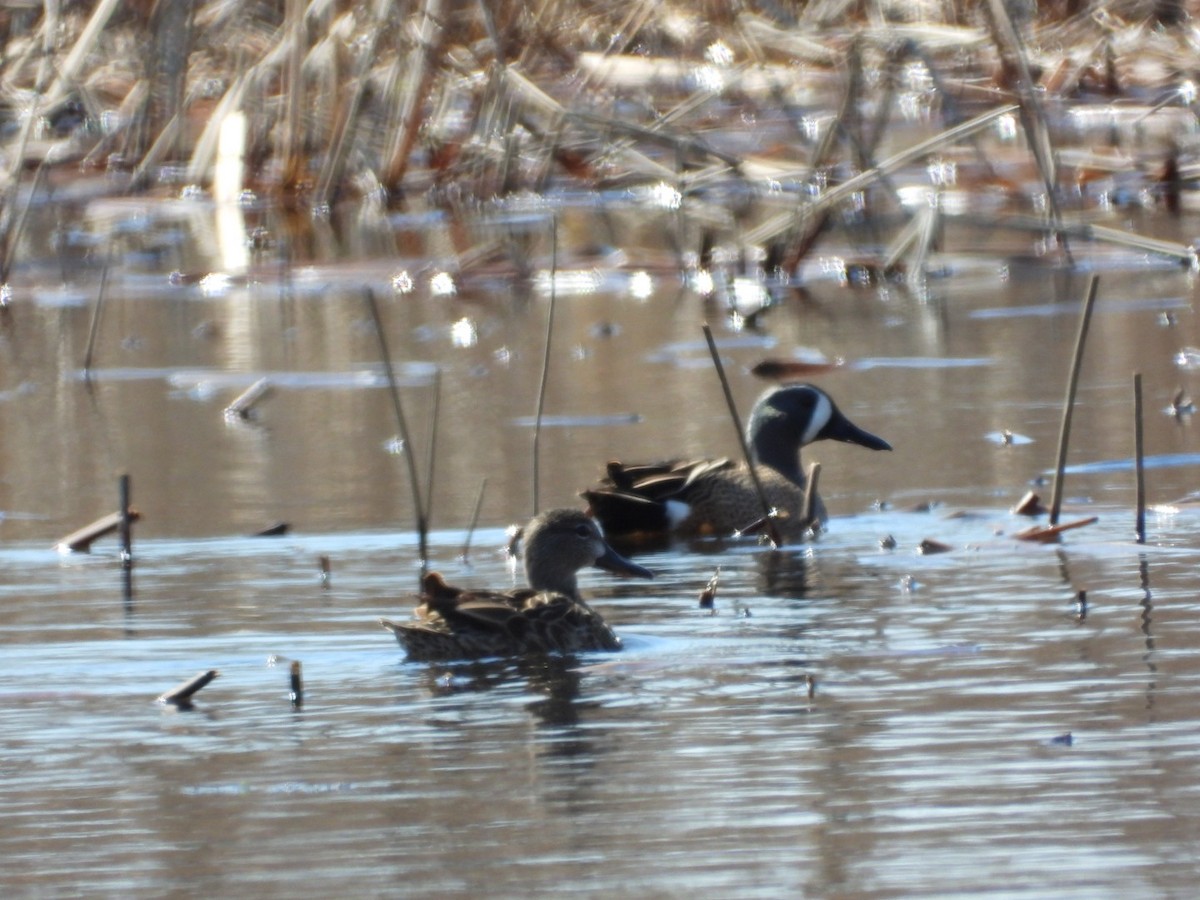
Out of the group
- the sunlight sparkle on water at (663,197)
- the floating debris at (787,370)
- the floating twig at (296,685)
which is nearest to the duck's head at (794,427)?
the floating debris at (787,370)

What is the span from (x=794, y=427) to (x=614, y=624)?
8.85ft

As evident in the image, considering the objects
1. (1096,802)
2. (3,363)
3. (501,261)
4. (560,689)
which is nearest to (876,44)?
(501,261)

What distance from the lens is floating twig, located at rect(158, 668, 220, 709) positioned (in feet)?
18.7

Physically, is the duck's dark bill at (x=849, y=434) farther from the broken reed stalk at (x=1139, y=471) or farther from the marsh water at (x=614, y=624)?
the broken reed stalk at (x=1139, y=471)

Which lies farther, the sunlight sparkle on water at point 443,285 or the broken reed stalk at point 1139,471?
the sunlight sparkle on water at point 443,285

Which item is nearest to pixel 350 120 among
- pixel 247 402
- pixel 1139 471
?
pixel 247 402

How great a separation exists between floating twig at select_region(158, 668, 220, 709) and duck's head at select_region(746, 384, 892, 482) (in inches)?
147

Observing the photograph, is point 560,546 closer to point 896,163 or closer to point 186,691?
point 186,691

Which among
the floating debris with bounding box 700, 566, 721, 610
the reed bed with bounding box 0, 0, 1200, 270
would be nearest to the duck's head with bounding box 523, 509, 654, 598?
the floating debris with bounding box 700, 566, 721, 610

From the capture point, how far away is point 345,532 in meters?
7.96

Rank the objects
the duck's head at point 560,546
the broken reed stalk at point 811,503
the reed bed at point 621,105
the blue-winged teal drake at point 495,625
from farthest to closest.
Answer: the reed bed at point 621,105
the broken reed stalk at point 811,503
the duck's head at point 560,546
the blue-winged teal drake at point 495,625

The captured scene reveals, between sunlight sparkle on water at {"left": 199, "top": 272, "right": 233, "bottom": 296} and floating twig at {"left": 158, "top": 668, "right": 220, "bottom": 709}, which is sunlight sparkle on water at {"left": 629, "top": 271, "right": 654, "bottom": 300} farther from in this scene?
floating twig at {"left": 158, "top": 668, "right": 220, "bottom": 709}

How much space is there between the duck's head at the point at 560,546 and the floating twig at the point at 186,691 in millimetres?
1388

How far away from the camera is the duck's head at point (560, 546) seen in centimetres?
696
